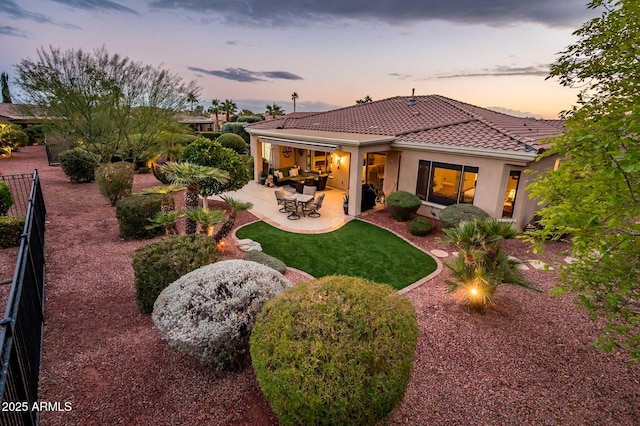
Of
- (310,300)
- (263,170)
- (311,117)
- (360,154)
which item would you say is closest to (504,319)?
(310,300)

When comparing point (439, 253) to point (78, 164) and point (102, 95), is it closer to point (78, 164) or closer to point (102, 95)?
point (102, 95)

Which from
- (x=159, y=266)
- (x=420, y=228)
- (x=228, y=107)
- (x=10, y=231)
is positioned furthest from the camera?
(x=228, y=107)

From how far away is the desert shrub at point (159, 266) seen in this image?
20.7ft

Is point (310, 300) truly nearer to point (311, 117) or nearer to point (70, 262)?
point (70, 262)

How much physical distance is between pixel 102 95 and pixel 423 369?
21.6m

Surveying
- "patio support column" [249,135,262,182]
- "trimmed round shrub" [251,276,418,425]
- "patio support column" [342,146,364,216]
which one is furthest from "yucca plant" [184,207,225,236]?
"patio support column" [249,135,262,182]

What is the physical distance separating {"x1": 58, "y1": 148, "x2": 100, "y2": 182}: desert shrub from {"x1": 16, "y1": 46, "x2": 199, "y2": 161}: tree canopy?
0.62 meters

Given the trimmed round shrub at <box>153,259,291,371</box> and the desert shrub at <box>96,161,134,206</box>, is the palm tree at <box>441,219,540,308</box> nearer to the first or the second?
the trimmed round shrub at <box>153,259,291,371</box>

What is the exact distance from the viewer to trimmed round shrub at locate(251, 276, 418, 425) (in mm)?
3379

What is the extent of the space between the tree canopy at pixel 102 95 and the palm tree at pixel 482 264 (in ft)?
67.3

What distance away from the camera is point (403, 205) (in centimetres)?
1373

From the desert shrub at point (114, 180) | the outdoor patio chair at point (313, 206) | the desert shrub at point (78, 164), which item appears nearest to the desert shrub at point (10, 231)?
the desert shrub at point (114, 180)

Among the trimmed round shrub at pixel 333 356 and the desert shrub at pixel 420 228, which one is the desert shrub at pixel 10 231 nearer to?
the trimmed round shrub at pixel 333 356

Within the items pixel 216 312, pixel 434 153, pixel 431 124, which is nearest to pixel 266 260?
pixel 216 312
